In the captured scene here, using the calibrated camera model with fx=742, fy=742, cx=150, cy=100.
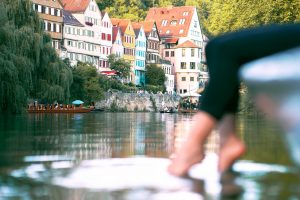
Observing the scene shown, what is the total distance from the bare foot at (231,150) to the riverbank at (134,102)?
254ft

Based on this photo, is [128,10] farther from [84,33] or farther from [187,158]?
[187,158]

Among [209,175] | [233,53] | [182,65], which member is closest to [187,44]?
[182,65]

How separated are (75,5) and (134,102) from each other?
1582 centimetres

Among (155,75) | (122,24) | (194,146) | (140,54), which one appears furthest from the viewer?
(140,54)

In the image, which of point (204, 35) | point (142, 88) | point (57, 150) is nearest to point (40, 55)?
point (57, 150)

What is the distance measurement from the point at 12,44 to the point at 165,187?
27745 millimetres

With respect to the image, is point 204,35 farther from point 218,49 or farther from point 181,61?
point 218,49

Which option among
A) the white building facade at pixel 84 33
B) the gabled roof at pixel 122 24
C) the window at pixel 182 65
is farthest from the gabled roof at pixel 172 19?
the white building facade at pixel 84 33

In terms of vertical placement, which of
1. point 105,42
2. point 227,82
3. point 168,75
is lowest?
point 227,82

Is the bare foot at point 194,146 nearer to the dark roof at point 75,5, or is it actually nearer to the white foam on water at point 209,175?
the white foam on water at point 209,175

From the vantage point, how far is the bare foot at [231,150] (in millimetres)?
4866

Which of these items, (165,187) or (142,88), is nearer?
(165,187)

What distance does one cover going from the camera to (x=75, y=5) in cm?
9900

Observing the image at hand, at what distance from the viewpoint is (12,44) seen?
31.1 m
